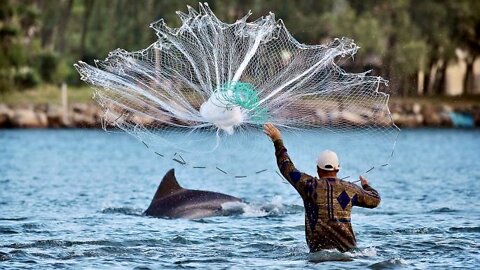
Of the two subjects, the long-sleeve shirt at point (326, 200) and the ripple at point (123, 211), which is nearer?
the long-sleeve shirt at point (326, 200)

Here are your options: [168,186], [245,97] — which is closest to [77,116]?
[168,186]

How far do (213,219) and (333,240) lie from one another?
246 inches

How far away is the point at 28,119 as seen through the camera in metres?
73.4

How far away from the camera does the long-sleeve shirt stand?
16.7 meters

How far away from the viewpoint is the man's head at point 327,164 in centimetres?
1658

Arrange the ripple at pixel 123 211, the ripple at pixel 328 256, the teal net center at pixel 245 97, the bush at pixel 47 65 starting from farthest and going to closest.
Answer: the bush at pixel 47 65 → the ripple at pixel 123 211 → the teal net center at pixel 245 97 → the ripple at pixel 328 256

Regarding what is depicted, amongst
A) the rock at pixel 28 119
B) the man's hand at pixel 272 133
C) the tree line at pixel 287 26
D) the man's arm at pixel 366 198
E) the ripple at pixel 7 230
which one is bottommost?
the ripple at pixel 7 230

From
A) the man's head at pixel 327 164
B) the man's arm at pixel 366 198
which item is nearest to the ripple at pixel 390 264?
the man's arm at pixel 366 198

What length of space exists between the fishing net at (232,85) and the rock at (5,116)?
5376cm

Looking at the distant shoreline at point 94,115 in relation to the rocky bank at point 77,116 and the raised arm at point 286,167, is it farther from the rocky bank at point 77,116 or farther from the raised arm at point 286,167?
the raised arm at point 286,167

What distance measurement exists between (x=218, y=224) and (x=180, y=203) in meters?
1.49

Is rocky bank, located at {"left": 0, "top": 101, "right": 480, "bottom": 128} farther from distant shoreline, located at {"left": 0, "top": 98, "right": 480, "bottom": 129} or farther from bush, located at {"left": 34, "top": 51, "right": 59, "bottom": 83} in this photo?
bush, located at {"left": 34, "top": 51, "right": 59, "bottom": 83}

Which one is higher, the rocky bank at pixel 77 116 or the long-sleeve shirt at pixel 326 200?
the rocky bank at pixel 77 116

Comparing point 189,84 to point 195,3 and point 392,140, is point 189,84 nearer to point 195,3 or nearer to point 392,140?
point 392,140
